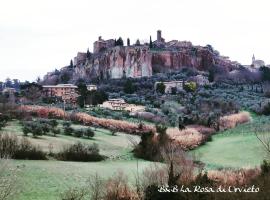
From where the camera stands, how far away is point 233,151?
26562mm

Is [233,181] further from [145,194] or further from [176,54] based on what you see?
[176,54]

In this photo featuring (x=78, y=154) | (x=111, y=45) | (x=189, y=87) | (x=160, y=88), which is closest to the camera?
(x=78, y=154)

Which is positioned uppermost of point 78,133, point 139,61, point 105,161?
point 139,61

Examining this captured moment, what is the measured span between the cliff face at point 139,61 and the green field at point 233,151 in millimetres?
75210

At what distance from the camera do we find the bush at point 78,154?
21.4 metres

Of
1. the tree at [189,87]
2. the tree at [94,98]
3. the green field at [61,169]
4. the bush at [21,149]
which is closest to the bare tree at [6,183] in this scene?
the green field at [61,169]

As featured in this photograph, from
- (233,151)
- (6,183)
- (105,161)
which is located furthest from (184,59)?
(6,183)

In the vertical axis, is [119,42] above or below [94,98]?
above

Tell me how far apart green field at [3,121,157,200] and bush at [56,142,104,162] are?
1.89 ft

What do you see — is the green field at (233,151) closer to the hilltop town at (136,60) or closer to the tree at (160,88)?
the tree at (160,88)

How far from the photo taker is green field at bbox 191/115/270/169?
2320 cm

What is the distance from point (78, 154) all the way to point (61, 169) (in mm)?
3604

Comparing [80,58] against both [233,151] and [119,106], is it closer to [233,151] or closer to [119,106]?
[119,106]

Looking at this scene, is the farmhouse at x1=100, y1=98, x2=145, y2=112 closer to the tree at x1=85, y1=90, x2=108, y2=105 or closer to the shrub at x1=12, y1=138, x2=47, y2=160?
the tree at x1=85, y1=90, x2=108, y2=105
